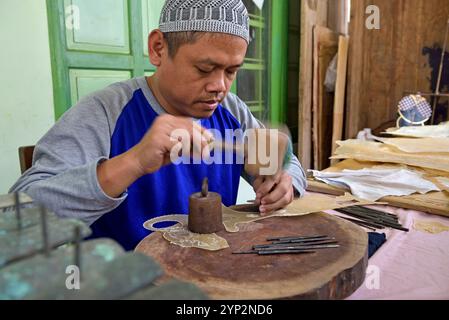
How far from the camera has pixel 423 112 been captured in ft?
11.4

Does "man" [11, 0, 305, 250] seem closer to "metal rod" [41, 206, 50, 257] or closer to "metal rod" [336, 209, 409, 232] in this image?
"metal rod" [336, 209, 409, 232]

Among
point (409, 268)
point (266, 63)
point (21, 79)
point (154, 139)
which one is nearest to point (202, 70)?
point (154, 139)

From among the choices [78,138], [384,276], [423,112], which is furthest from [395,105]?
[78,138]

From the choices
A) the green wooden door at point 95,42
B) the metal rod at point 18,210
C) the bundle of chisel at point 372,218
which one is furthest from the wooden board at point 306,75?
the metal rod at point 18,210

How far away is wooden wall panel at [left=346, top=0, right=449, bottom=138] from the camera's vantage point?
13.4 ft

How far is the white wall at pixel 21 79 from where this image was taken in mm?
1887

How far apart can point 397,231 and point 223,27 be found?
1.02 meters

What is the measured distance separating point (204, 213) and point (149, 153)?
0.82 ft

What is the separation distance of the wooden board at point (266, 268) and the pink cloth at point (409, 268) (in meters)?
0.12

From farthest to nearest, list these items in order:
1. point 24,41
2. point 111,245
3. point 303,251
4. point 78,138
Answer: point 24,41 < point 78,138 < point 303,251 < point 111,245

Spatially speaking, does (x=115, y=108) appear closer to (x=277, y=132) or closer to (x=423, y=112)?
(x=277, y=132)

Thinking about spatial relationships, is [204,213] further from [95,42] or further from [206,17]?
[95,42]

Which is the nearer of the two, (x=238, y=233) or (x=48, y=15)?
(x=238, y=233)
